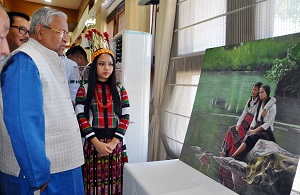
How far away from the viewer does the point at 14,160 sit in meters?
1.01

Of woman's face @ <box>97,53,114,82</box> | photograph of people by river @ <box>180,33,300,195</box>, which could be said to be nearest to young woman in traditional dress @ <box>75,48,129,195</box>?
woman's face @ <box>97,53,114,82</box>

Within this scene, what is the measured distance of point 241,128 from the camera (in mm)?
945

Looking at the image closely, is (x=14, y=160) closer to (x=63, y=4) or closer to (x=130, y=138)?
(x=130, y=138)

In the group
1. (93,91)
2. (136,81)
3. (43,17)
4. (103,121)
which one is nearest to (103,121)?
(103,121)

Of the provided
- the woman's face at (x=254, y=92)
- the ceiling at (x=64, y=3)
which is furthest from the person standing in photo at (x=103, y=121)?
the ceiling at (x=64, y=3)

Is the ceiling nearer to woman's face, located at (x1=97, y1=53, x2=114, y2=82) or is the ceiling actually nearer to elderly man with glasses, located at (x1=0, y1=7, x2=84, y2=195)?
woman's face, located at (x1=97, y1=53, x2=114, y2=82)

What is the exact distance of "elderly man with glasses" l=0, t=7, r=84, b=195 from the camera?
899 mm

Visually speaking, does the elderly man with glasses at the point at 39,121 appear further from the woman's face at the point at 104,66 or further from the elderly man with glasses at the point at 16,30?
the elderly man with glasses at the point at 16,30

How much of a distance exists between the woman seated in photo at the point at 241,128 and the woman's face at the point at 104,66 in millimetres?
970

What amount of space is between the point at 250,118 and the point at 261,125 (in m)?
0.06

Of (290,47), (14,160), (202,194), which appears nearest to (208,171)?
(202,194)

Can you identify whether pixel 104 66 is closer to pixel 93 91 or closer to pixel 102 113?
pixel 93 91

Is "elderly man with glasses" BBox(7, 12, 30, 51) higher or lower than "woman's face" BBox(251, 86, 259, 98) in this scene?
higher

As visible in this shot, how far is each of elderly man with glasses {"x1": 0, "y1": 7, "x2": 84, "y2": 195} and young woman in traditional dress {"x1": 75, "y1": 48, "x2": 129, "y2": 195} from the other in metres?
0.41
